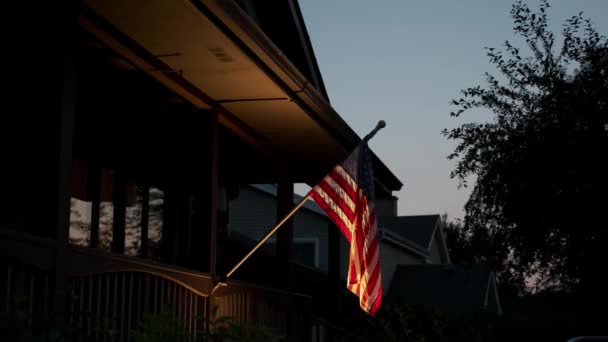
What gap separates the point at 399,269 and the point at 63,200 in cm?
2709

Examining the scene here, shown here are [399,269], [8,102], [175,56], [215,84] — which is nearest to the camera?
[8,102]

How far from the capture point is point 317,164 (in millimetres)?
13453

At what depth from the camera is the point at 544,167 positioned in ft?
56.6

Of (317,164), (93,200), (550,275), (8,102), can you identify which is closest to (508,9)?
(550,275)

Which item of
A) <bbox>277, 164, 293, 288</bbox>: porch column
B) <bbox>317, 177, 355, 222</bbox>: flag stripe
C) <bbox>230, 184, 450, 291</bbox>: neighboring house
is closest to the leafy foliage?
<bbox>317, 177, 355, 222</bbox>: flag stripe

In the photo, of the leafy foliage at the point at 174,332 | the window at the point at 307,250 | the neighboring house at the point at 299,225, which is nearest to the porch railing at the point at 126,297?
the leafy foliage at the point at 174,332

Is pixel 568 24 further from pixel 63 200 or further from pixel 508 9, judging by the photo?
pixel 63 200

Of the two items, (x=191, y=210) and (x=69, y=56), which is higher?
(x=69, y=56)

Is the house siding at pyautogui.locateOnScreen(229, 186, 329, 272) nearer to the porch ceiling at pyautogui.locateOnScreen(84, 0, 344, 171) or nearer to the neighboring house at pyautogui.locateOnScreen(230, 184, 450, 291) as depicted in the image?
the neighboring house at pyautogui.locateOnScreen(230, 184, 450, 291)

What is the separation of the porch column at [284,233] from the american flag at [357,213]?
2539 mm

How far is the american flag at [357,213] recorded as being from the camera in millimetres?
9547

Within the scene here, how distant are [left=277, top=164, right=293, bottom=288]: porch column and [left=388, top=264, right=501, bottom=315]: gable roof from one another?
1916 cm

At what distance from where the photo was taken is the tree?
1691 centimetres

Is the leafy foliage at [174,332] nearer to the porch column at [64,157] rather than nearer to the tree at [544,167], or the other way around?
the porch column at [64,157]
